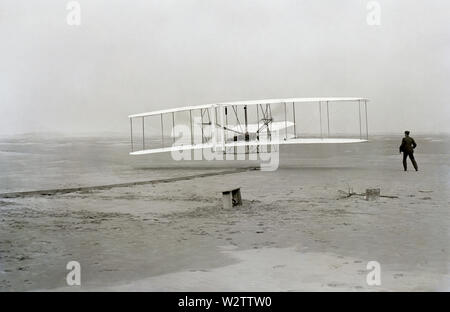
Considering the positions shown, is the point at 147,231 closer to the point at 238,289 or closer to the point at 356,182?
the point at 238,289

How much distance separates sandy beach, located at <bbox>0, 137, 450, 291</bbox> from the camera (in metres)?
5.13

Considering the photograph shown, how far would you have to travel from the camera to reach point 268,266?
18.4 ft

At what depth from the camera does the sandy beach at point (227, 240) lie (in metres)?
5.13

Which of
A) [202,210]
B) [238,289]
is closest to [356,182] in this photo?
[202,210]

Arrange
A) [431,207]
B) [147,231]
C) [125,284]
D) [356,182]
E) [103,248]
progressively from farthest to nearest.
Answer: [356,182]
[431,207]
[147,231]
[103,248]
[125,284]

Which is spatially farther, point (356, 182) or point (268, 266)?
point (356, 182)

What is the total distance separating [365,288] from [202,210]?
16.3 ft

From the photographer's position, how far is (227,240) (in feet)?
22.5

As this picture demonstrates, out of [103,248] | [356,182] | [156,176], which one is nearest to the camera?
[103,248]

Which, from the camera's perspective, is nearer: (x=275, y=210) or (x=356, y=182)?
(x=275, y=210)

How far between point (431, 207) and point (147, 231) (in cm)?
550

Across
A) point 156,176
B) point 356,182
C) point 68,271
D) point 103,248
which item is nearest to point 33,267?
point 68,271
